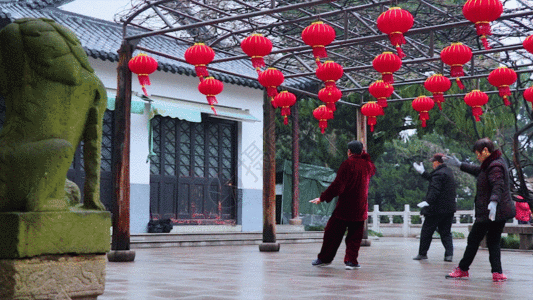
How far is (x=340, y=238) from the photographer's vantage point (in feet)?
28.1

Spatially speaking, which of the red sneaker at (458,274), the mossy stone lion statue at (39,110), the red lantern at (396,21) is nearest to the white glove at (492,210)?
the red sneaker at (458,274)

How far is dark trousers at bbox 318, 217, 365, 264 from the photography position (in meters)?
8.34

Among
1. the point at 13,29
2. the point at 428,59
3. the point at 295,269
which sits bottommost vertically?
the point at 295,269

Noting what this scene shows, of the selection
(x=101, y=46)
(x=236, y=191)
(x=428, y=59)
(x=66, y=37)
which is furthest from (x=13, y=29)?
(x=236, y=191)

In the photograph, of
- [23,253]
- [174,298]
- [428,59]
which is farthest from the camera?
[428,59]

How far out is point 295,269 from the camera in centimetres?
823

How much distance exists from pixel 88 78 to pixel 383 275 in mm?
4614

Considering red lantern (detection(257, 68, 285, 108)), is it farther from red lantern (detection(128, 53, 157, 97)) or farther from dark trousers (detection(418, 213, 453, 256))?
dark trousers (detection(418, 213, 453, 256))

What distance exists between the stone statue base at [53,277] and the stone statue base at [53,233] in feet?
0.14

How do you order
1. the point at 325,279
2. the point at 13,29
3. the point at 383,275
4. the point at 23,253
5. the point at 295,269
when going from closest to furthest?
the point at 23,253 < the point at 13,29 < the point at 325,279 < the point at 383,275 < the point at 295,269

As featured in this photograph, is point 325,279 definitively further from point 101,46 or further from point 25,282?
point 101,46

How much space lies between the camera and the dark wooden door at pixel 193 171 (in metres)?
15.4

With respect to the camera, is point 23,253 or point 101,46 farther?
point 101,46

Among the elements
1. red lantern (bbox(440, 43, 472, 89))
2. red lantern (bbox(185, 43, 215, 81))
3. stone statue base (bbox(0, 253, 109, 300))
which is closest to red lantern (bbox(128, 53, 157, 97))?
red lantern (bbox(185, 43, 215, 81))
